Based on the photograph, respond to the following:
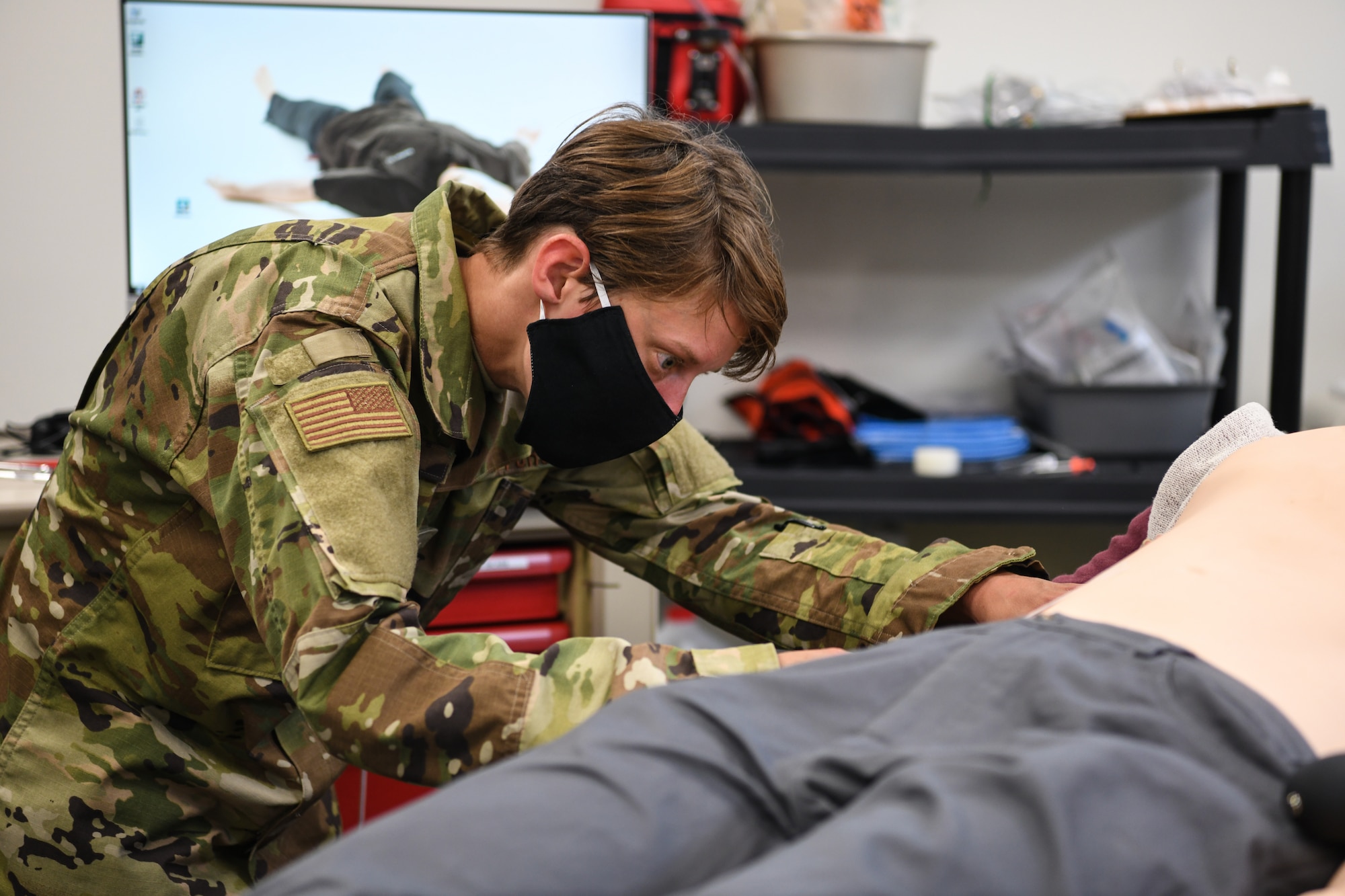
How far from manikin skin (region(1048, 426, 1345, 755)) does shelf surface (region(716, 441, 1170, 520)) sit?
1.03 meters

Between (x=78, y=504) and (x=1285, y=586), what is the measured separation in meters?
1.14

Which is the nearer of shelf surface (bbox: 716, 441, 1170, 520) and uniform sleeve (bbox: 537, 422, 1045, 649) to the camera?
uniform sleeve (bbox: 537, 422, 1045, 649)

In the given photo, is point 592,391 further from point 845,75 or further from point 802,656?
point 845,75

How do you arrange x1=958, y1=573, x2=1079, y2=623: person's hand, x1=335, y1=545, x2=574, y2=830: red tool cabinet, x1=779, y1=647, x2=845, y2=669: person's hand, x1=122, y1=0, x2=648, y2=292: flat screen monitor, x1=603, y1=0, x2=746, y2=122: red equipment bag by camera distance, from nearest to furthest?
1. x1=779, y1=647, x2=845, y2=669: person's hand
2. x1=958, y1=573, x2=1079, y2=623: person's hand
3. x1=335, y1=545, x2=574, y2=830: red tool cabinet
4. x1=122, y1=0, x2=648, y2=292: flat screen monitor
5. x1=603, y1=0, x2=746, y2=122: red equipment bag

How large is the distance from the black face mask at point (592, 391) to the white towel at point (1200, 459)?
0.52m

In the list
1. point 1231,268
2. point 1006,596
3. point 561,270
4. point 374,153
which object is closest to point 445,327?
point 561,270

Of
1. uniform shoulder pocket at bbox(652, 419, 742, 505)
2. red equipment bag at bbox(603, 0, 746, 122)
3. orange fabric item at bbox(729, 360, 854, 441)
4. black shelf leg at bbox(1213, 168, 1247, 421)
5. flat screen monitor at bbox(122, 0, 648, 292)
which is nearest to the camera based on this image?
uniform shoulder pocket at bbox(652, 419, 742, 505)

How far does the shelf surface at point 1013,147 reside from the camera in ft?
7.07

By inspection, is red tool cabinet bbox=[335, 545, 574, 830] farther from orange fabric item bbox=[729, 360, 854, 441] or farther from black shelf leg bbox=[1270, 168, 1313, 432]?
black shelf leg bbox=[1270, 168, 1313, 432]

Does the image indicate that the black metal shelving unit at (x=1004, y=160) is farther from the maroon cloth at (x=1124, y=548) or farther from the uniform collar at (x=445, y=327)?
the uniform collar at (x=445, y=327)

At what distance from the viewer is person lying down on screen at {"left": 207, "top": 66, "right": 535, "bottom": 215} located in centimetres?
214

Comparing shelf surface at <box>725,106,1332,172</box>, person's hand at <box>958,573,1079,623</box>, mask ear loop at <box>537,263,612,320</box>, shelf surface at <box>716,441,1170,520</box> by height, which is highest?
shelf surface at <box>725,106,1332,172</box>

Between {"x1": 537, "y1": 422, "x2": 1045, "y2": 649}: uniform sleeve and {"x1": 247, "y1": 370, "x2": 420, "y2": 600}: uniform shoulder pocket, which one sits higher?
{"x1": 247, "y1": 370, "x2": 420, "y2": 600}: uniform shoulder pocket

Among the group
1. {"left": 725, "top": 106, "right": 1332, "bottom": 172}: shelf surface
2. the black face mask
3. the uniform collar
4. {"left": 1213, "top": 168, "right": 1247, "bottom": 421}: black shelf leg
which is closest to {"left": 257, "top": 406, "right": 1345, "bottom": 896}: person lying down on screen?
the black face mask
